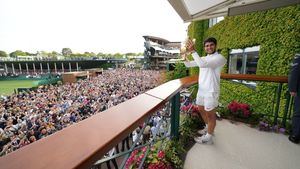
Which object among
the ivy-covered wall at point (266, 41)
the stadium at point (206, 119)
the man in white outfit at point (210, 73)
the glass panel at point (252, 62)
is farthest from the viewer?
the glass panel at point (252, 62)

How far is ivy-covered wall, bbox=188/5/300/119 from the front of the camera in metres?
4.84

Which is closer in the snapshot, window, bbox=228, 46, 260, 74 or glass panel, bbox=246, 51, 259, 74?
glass panel, bbox=246, 51, 259, 74

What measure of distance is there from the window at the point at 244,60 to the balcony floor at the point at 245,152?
4.61 metres

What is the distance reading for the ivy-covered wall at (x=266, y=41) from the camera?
191 inches

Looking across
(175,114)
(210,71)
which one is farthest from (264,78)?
(175,114)

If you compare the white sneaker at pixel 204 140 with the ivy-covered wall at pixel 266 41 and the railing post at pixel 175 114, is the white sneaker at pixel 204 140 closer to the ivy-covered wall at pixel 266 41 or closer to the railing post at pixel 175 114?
the railing post at pixel 175 114

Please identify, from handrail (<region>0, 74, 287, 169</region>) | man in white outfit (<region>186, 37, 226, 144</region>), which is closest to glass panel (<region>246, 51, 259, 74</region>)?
man in white outfit (<region>186, 37, 226, 144</region>)

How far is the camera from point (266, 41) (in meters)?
5.84

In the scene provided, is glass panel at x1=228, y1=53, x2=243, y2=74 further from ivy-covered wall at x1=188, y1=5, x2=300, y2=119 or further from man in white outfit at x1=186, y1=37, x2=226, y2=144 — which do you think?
man in white outfit at x1=186, y1=37, x2=226, y2=144

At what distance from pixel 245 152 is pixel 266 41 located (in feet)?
16.3

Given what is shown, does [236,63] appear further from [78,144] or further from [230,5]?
[78,144]

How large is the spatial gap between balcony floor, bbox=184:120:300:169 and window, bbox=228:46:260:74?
15.1 feet

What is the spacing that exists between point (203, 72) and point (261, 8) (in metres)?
1.52

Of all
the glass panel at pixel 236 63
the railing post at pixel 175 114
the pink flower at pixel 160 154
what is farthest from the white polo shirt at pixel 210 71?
the glass panel at pixel 236 63
